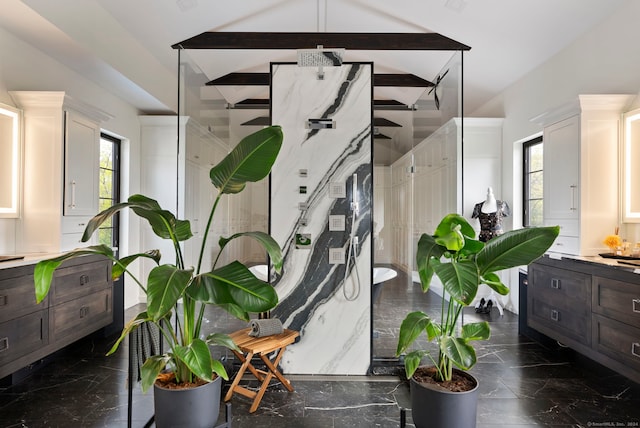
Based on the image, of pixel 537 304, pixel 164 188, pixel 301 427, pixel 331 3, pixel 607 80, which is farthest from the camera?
pixel 164 188

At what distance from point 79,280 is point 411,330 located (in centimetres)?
280

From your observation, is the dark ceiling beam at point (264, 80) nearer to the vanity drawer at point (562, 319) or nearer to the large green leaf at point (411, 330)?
the large green leaf at point (411, 330)

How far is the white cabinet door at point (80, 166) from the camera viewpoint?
324 cm

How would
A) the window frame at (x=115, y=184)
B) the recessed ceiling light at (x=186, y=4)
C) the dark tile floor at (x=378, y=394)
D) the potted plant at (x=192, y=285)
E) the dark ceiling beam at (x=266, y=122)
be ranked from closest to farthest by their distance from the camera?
the potted plant at (x=192, y=285), the dark tile floor at (x=378, y=394), the dark ceiling beam at (x=266, y=122), the recessed ceiling light at (x=186, y=4), the window frame at (x=115, y=184)

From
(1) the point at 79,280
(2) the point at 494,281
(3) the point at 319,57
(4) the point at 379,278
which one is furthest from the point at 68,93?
(2) the point at 494,281

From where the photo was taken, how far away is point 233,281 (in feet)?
5.54

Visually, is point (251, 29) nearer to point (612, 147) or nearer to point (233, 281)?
point (233, 281)

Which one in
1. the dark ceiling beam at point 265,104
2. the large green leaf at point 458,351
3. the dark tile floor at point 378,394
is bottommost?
the dark tile floor at point 378,394

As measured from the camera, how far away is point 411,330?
186 cm

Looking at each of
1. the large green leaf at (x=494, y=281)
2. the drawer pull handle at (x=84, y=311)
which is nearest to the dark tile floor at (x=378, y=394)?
the drawer pull handle at (x=84, y=311)

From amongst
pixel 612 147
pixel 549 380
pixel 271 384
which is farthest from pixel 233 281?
pixel 612 147

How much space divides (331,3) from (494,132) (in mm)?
2778

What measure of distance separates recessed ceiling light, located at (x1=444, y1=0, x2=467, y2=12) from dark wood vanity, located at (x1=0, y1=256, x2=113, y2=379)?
397cm

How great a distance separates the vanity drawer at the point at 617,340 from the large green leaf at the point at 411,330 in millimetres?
1473
